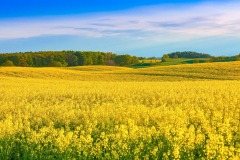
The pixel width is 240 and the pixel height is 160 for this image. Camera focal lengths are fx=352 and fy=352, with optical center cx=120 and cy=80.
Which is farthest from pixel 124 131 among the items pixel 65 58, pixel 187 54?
pixel 187 54

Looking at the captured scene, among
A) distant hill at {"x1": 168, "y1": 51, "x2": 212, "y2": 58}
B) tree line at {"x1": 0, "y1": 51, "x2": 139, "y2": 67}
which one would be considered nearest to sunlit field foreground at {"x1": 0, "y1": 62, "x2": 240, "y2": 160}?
tree line at {"x1": 0, "y1": 51, "x2": 139, "y2": 67}

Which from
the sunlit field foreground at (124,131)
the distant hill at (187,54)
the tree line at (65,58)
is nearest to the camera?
the sunlit field foreground at (124,131)

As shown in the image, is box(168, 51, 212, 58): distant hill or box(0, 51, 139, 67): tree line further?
box(168, 51, 212, 58): distant hill

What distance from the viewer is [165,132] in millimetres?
9453

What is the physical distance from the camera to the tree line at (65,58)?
11262cm

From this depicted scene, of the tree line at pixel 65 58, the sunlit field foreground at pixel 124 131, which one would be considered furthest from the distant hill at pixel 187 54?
the sunlit field foreground at pixel 124 131

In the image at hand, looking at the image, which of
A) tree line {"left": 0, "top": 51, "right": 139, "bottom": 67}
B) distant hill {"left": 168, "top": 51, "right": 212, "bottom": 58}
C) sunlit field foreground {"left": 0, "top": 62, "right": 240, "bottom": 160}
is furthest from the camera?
distant hill {"left": 168, "top": 51, "right": 212, "bottom": 58}

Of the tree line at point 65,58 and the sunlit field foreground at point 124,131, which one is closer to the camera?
the sunlit field foreground at point 124,131

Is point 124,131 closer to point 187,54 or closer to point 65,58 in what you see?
point 65,58

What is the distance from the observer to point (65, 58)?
4572 inches

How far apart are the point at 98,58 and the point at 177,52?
50.8 m

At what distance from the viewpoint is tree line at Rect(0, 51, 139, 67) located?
4434 inches

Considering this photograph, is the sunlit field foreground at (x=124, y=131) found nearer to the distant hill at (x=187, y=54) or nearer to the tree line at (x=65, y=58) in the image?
the tree line at (x=65, y=58)

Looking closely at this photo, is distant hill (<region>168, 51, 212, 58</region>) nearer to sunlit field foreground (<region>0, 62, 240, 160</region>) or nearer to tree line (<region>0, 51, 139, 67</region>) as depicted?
tree line (<region>0, 51, 139, 67</region>)
